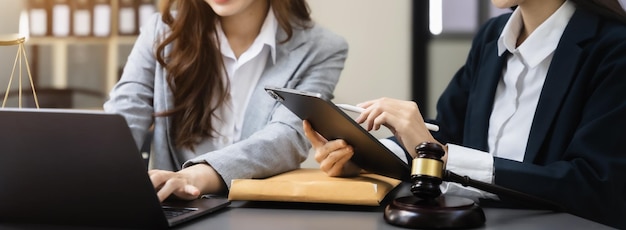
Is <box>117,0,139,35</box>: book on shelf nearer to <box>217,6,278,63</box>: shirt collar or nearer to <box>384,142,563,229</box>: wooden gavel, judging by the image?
<box>217,6,278,63</box>: shirt collar

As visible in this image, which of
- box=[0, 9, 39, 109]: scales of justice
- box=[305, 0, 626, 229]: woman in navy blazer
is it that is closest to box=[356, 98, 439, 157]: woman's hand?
box=[305, 0, 626, 229]: woman in navy blazer

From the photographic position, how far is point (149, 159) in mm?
1578

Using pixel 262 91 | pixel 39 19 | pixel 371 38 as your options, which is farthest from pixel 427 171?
pixel 39 19

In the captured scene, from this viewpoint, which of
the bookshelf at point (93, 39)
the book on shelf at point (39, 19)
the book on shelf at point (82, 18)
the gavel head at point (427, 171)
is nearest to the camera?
the gavel head at point (427, 171)

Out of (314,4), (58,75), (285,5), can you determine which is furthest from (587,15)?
(58,75)

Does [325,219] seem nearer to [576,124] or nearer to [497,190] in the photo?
[497,190]

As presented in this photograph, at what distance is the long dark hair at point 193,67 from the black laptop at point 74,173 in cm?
56

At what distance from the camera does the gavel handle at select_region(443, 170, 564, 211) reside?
930 mm

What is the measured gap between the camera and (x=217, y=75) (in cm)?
152

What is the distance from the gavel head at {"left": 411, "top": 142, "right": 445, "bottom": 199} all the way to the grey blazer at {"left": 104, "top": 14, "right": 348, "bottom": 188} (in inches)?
18.9

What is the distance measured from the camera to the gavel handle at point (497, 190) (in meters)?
0.93

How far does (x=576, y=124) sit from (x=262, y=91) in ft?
2.06

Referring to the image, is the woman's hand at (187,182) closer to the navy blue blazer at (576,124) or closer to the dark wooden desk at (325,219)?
the dark wooden desk at (325,219)

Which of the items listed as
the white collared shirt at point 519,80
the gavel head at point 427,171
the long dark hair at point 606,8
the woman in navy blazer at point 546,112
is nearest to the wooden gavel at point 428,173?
the gavel head at point 427,171
